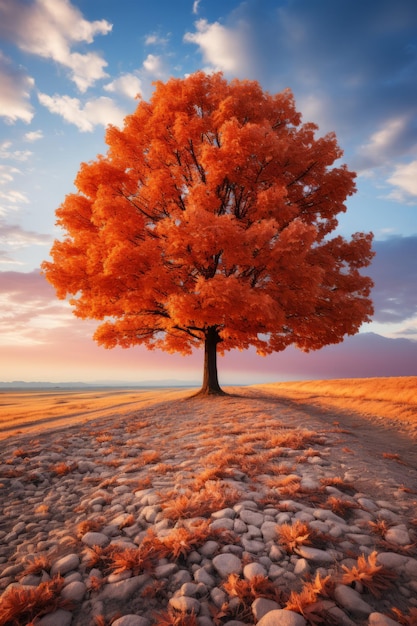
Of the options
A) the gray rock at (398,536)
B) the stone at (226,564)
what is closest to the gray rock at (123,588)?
the stone at (226,564)

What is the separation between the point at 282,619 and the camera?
2.09 meters

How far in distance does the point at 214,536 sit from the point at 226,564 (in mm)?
397

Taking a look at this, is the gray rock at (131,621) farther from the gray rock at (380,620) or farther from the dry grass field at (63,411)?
the dry grass field at (63,411)

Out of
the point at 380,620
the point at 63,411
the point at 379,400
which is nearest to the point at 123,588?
the point at 380,620

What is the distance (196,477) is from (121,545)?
177 cm

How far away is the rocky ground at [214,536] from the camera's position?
2.28 metres

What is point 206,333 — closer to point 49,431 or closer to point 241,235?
point 241,235

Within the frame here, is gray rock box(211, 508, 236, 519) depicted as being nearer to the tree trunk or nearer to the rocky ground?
the rocky ground

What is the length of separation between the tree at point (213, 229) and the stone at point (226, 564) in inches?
278

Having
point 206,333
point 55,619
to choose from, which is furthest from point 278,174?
point 55,619

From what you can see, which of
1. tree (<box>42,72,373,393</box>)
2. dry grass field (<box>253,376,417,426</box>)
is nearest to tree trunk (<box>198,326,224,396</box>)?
tree (<box>42,72,373,393</box>)

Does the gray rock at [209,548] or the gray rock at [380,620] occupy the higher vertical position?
the gray rock at [209,548]

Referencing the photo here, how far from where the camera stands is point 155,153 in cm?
1255

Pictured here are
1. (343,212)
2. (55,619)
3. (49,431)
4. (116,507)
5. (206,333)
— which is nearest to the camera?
(55,619)
